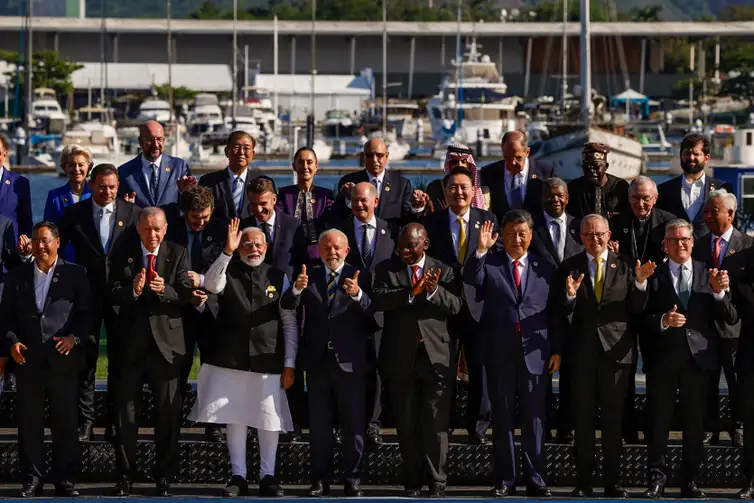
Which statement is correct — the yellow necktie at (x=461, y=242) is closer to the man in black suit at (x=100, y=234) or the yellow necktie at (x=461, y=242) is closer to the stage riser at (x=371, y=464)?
the stage riser at (x=371, y=464)

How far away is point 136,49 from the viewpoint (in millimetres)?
95375

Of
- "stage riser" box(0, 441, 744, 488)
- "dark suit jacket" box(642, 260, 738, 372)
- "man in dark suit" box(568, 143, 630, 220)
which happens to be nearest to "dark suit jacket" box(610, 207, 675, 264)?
"man in dark suit" box(568, 143, 630, 220)

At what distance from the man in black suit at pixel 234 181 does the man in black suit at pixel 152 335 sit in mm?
959

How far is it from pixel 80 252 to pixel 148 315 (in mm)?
865

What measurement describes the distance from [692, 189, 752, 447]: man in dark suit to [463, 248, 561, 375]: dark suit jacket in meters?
1.03

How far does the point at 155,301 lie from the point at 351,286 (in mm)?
1224

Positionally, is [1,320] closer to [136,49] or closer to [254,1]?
[136,49]

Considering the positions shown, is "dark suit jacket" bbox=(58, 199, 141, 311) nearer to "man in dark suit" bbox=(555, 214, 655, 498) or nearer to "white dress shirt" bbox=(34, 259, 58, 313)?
"white dress shirt" bbox=(34, 259, 58, 313)

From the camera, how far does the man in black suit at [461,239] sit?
10.1m

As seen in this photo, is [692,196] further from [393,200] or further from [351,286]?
[351,286]

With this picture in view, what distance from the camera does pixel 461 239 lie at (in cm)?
1027

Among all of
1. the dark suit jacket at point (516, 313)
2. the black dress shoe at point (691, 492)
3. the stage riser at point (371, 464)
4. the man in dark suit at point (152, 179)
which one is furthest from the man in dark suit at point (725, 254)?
the man in dark suit at point (152, 179)

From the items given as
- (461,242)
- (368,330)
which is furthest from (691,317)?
(368,330)

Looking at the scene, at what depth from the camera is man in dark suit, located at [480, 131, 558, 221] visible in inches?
429
